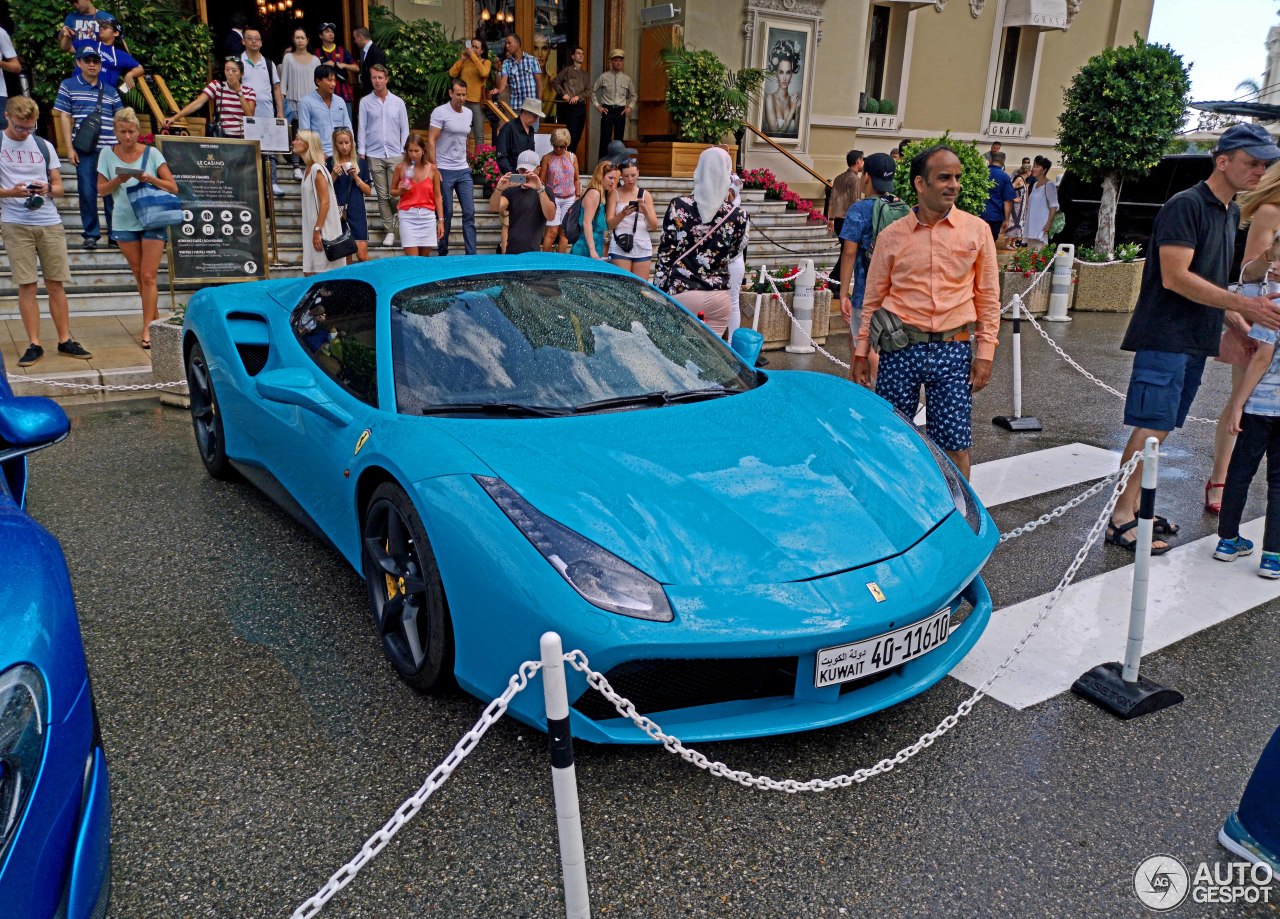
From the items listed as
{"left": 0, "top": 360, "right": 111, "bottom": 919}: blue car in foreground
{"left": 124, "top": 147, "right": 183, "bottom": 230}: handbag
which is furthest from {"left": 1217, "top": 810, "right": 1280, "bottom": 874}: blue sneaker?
{"left": 124, "top": 147, "right": 183, "bottom": 230}: handbag

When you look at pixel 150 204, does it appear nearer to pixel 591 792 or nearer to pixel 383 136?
pixel 383 136

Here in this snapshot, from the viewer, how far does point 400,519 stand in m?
3.23

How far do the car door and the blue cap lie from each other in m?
3.63

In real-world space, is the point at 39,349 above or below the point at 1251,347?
below

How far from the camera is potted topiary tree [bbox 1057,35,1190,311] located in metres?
13.6

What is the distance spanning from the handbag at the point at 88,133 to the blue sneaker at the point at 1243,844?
1032 cm

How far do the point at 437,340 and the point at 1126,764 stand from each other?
2.66 m

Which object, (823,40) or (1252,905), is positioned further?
(823,40)

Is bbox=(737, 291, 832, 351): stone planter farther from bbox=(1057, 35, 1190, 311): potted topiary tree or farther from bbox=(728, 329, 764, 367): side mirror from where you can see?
bbox=(728, 329, 764, 367): side mirror

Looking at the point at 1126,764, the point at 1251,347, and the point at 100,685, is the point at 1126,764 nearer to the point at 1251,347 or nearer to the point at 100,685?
the point at 1251,347

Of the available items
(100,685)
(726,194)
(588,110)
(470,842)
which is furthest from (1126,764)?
(588,110)

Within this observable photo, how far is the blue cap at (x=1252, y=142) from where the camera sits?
421cm

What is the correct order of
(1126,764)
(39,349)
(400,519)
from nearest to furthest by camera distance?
(1126,764) → (400,519) → (39,349)

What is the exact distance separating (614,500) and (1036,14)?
22.6 m
